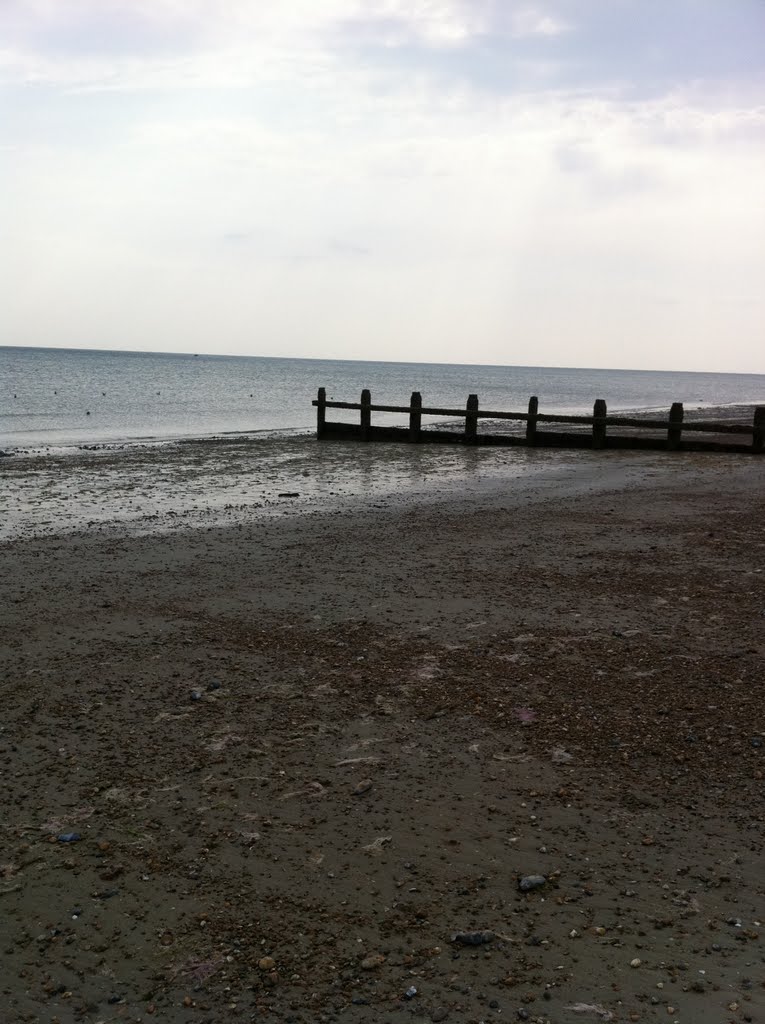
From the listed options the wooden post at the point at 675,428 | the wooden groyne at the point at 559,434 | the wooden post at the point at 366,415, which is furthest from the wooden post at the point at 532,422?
the wooden post at the point at 366,415

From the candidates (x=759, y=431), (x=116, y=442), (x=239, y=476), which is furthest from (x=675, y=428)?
(x=116, y=442)

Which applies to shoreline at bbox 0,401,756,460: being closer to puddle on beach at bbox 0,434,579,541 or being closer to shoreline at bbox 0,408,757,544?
shoreline at bbox 0,408,757,544

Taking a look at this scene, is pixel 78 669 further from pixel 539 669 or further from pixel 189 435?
pixel 189 435

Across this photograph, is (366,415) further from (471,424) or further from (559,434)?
(559,434)

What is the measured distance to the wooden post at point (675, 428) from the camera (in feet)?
74.4

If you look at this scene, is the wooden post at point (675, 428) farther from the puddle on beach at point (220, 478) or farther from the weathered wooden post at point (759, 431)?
the puddle on beach at point (220, 478)

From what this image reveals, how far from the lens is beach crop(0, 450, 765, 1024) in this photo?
2.91 m

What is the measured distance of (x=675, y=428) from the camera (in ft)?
75.2

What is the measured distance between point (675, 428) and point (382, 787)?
20.5 metres

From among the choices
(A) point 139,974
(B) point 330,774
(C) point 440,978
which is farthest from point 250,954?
(B) point 330,774

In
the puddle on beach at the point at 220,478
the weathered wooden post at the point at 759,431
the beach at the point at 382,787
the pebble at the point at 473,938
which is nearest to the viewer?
the beach at the point at 382,787

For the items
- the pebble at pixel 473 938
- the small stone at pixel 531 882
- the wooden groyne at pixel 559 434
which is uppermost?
the wooden groyne at pixel 559 434

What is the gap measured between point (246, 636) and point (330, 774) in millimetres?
2234

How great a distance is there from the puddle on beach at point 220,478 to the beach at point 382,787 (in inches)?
110
